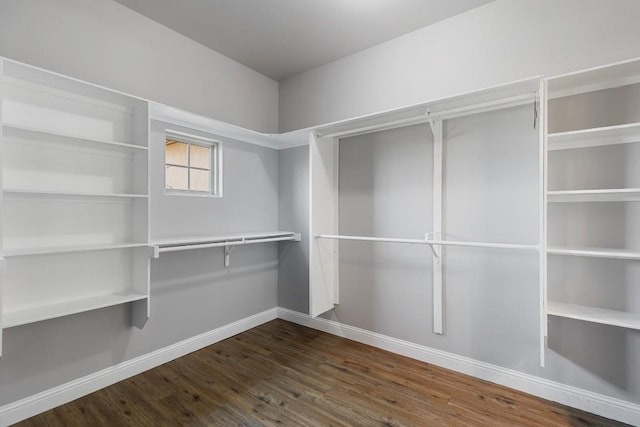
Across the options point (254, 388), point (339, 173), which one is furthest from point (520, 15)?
point (254, 388)

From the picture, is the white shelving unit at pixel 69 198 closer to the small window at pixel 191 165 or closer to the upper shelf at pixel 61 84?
the upper shelf at pixel 61 84

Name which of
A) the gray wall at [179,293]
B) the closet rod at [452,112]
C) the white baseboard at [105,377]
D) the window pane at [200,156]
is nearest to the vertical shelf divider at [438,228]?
the closet rod at [452,112]

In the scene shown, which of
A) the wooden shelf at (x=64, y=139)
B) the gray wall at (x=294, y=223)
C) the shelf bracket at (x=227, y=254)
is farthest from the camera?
the gray wall at (x=294, y=223)

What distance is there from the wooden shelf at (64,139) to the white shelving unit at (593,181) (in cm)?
291

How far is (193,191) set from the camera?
3047mm

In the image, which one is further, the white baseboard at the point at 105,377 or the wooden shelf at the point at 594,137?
the white baseboard at the point at 105,377

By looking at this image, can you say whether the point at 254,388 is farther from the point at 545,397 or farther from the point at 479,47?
the point at 479,47

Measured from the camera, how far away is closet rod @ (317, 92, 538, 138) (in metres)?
2.16

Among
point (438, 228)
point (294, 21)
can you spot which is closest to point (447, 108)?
point (438, 228)

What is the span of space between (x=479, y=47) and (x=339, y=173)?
1.63 metres

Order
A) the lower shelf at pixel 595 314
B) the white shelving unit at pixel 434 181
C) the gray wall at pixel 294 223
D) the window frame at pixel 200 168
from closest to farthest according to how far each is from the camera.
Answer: the lower shelf at pixel 595 314, the white shelving unit at pixel 434 181, the window frame at pixel 200 168, the gray wall at pixel 294 223

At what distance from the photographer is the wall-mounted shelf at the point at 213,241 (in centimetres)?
242

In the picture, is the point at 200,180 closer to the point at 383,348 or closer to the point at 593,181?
the point at 383,348

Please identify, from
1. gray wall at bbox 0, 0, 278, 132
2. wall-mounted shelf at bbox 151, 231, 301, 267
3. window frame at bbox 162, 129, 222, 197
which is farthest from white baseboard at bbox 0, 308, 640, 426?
gray wall at bbox 0, 0, 278, 132
